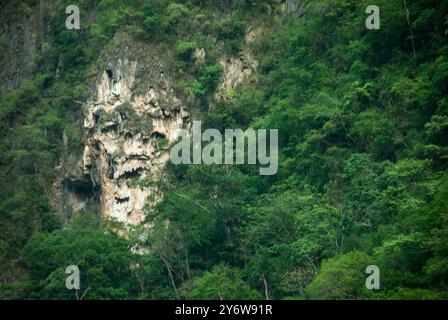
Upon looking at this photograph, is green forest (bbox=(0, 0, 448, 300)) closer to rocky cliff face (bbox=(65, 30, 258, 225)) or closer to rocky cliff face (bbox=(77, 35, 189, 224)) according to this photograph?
rocky cliff face (bbox=(65, 30, 258, 225))

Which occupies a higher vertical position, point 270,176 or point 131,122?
point 131,122

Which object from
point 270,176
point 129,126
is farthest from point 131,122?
point 270,176

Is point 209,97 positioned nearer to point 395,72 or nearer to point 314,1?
point 314,1

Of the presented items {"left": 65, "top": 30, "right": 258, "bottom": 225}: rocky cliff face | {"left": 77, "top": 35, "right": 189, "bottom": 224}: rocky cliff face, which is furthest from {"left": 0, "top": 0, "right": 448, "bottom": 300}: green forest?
{"left": 77, "top": 35, "right": 189, "bottom": 224}: rocky cliff face

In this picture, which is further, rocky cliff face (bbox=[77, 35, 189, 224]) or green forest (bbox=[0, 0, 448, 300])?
rocky cliff face (bbox=[77, 35, 189, 224])

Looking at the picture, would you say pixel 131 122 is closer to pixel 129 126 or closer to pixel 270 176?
pixel 129 126

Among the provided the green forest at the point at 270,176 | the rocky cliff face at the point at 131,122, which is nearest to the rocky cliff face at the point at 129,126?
the rocky cliff face at the point at 131,122

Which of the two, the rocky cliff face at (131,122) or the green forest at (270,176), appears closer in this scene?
the green forest at (270,176)

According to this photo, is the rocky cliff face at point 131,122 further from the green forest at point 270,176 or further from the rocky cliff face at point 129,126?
the green forest at point 270,176
